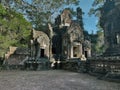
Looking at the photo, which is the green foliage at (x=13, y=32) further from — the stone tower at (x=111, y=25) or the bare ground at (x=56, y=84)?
the bare ground at (x=56, y=84)

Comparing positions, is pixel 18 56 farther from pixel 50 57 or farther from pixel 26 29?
Answer: pixel 26 29

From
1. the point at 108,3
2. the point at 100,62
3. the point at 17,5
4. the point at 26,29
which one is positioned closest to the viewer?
the point at 17,5

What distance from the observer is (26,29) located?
3731 centimetres

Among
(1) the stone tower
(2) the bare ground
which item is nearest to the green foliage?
(1) the stone tower

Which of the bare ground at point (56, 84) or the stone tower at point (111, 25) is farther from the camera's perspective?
the stone tower at point (111, 25)

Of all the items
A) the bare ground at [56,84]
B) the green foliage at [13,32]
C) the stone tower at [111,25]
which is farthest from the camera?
the green foliage at [13,32]

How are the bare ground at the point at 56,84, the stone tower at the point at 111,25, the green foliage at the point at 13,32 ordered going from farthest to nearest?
1. the green foliage at the point at 13,32
2. the stone tower at the point at 111,25
3. the bare ground at the point at 56,84

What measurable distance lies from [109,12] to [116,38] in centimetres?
418

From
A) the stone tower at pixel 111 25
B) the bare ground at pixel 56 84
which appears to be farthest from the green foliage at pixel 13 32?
the bare ground at pixel 56 84

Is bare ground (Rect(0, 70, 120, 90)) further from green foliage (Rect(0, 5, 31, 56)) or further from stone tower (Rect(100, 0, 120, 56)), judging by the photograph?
green foliage (Rect(0, 5, 31, 56))

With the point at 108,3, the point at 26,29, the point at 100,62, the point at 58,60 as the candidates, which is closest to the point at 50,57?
the point at 58,60

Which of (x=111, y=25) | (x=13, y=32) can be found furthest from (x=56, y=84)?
(x=13, y=32)

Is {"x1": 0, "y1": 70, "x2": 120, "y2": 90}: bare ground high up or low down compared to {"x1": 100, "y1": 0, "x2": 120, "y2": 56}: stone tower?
down

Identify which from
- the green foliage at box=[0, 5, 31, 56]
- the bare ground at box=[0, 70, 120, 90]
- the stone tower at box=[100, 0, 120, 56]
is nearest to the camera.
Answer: the bare ground at box=[0, 70, 120, 90]
